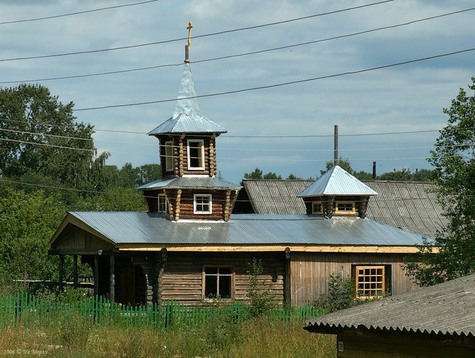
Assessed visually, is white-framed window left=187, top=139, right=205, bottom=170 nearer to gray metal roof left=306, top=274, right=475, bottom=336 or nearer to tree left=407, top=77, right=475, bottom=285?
tree left=407, top=77, right=475, bottom=285

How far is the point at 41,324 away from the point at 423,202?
29.9 m

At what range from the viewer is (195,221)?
3894cm

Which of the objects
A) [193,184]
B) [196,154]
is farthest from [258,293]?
[196,154]

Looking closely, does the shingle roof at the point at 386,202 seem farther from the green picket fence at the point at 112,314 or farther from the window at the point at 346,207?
the green picket fence at the point at 112,314

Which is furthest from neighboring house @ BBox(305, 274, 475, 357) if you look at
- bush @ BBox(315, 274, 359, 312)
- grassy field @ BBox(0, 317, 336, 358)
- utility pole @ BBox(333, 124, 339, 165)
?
utility pole @ BBox(333, 124, 339, 165)

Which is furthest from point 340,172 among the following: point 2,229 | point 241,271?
point 2,229

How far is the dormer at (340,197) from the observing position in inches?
1679

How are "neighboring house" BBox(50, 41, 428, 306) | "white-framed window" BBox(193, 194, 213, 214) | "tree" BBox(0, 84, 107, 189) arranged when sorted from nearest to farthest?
"neighboring house" BBox(50, 41, 428, 306) < "white-framed window" BBox(193, 194, 213, 214) < "tree" BBox(0, 84, 107, 189)

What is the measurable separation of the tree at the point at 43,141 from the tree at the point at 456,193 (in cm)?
5194

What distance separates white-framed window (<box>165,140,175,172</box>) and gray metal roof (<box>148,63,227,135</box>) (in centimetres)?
56

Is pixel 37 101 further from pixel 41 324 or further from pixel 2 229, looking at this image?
pixel 41 324

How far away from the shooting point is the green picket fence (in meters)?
30.2

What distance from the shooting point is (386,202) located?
55.0 metres

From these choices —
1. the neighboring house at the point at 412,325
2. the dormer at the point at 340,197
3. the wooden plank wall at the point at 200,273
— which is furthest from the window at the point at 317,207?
the neighboring house at the point at 412,325
